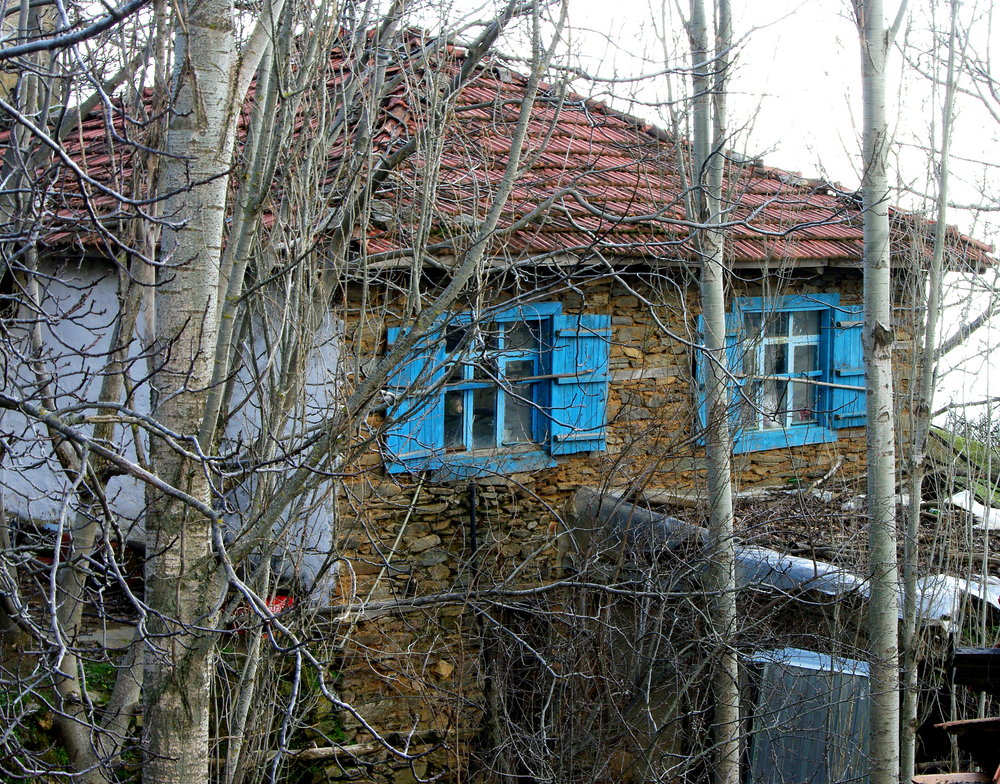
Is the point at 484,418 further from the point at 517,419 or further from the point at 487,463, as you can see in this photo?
the point at 487,463

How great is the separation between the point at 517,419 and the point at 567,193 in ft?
9.82

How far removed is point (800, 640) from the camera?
21.7ft

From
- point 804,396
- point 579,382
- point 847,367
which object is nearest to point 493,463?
point 579,382

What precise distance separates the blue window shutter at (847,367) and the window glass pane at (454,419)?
3917mm

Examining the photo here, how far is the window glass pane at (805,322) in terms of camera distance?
9484mm

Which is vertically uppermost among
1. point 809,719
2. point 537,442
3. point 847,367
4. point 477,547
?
point 847,367

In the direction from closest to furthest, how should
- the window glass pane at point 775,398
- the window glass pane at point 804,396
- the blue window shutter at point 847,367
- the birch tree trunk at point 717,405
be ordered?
Answer: 1. the birch tree trunk at point 717,405
2. the window glass pane at point 775,398
3. the blue window shutter at point 847,367
4. the window glass pane at point 804,396

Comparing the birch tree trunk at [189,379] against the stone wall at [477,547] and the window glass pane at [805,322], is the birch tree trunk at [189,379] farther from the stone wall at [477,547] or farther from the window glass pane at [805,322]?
the window glass pane at [805,322]

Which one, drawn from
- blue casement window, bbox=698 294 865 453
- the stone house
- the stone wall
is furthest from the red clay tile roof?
blue casement window, bbox=698 294 865 453

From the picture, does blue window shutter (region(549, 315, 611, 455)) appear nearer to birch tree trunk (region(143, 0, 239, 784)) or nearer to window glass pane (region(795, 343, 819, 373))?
window glass pane (region(795, 343, 819, 373))

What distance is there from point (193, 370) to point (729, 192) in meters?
3.57

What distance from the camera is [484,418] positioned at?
7.75 metres

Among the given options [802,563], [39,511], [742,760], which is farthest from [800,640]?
[39,511]

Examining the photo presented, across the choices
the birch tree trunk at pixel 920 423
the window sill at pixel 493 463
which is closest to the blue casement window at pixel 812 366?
the birch tree trunk at pixel 920 423
